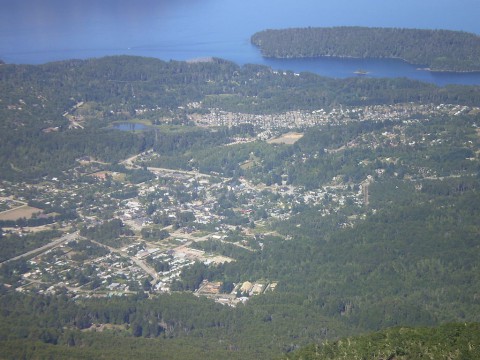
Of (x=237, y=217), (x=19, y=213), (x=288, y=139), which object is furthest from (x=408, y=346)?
(x=288, y=139)

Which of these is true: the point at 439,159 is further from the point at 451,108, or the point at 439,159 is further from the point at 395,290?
the point at 395,290

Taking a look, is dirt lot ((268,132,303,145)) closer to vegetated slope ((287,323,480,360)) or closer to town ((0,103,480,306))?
town ((0,103,480,306))

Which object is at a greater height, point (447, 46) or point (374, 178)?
point (447, 46)

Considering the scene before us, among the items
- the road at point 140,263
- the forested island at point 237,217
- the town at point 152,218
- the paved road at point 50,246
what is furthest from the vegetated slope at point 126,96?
the road at point 140,263

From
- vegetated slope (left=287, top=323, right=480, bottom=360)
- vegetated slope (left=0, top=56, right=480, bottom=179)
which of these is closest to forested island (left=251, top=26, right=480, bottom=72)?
vegetated slope (left=0, top=56, right=480, bottom=179)

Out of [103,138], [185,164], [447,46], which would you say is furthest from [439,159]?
[447,46]
